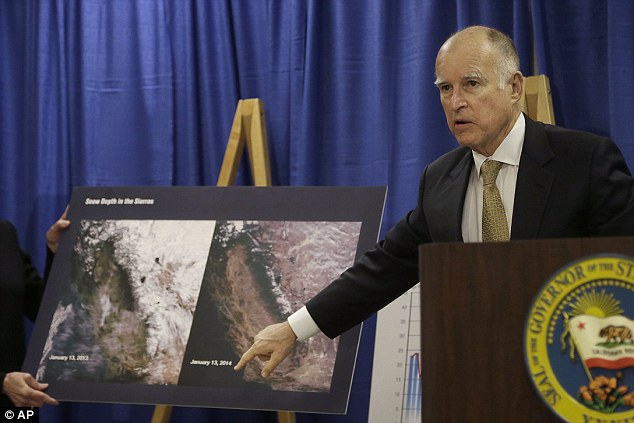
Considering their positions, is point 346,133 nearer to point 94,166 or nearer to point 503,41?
point 94,166

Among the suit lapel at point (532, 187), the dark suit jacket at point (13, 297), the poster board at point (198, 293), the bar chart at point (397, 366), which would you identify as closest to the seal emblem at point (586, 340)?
the suit lapel at point (532, 187)

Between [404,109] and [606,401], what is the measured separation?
2.36 m

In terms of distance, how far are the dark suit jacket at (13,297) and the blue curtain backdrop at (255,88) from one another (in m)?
0.40

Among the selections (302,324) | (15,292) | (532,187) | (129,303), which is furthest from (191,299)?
(532,187)

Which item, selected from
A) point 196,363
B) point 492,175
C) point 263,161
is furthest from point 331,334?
point 263,161

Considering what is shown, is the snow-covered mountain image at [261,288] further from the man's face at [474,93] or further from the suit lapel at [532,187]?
the suit lapel at [532,187]

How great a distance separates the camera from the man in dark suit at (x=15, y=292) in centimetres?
329

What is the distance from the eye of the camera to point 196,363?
2.88 meters

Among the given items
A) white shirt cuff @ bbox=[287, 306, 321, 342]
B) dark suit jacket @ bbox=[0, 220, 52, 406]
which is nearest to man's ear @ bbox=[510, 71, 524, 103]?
white shirt cuff @ bbox=[287, 306, 321, 342]

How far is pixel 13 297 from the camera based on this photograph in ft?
10.9

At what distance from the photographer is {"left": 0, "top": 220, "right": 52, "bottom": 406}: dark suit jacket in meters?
3.29

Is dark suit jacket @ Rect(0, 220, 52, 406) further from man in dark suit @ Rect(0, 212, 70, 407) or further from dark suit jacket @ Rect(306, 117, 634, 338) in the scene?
dark suit jacket @ Rect(306, 117, 634, 338)

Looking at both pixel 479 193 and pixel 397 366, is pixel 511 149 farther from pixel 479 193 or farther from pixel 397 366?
pixel 397 366

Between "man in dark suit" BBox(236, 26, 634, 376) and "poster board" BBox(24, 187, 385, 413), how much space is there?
2.27 feet
